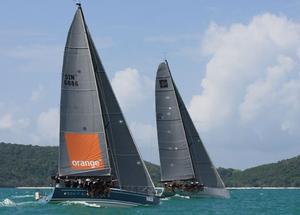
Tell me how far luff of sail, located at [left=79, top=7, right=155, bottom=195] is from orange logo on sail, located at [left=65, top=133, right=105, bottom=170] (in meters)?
1.27

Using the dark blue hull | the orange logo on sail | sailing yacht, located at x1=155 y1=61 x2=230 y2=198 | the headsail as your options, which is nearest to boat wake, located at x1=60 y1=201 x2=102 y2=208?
the dark blue hull

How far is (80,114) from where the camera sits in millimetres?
47719

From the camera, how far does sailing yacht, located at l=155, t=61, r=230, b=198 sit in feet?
227

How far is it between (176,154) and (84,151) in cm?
2277

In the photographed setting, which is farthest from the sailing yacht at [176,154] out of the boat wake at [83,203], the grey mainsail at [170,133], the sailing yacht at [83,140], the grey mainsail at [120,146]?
the boat wake at [83,203]

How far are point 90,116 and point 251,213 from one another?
12.6 metres

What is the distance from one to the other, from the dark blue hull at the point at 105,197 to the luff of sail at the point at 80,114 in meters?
1.53

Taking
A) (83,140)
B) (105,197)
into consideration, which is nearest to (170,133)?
(83,140)

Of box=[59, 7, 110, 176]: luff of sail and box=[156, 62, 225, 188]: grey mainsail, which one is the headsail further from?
box=[59, 7, 110, 176]: luff of sail

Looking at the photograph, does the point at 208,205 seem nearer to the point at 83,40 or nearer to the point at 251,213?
the point at 251,213

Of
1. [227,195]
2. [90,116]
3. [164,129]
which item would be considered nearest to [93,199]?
[90,116]

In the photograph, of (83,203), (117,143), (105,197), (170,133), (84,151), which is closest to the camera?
(83,203)

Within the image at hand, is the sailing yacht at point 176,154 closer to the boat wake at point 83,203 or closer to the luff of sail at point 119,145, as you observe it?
the luff of sail at point 119,145

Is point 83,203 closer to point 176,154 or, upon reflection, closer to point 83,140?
point 83,140
